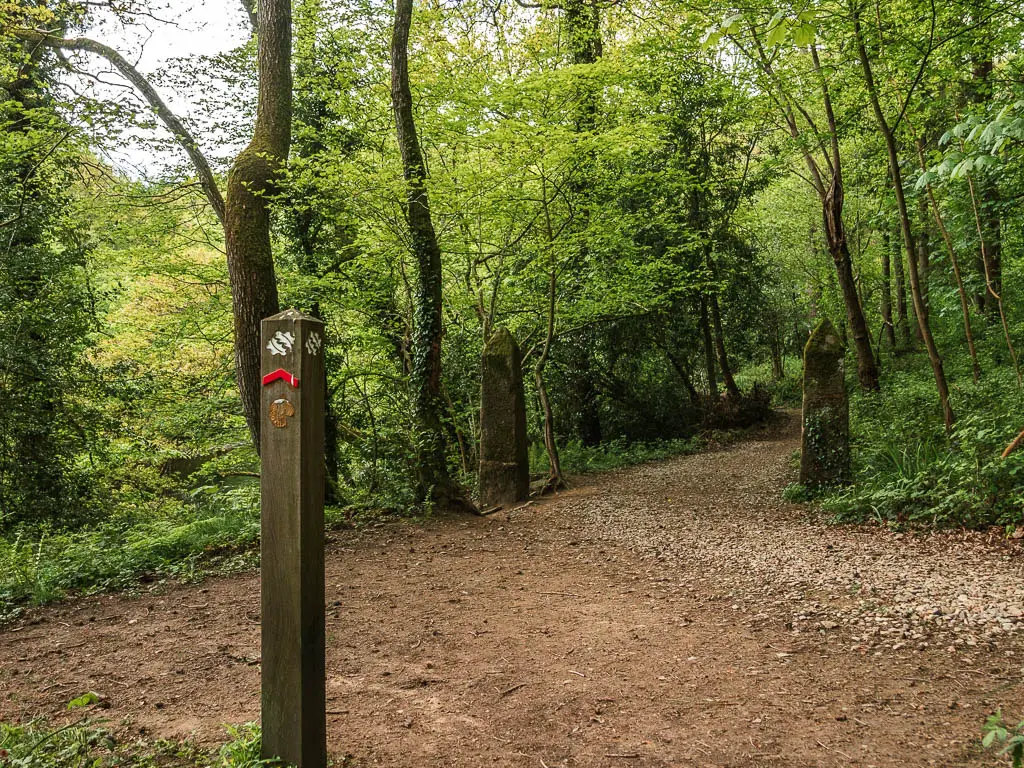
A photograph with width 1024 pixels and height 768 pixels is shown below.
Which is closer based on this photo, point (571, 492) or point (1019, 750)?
point (1019, 750)

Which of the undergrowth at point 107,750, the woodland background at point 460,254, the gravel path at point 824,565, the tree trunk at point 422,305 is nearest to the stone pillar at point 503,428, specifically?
the woodland background at point 460,254

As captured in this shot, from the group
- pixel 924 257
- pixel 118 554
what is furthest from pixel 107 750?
pixel 924 257

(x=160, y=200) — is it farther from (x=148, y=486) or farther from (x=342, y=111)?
(x=148, y=486)

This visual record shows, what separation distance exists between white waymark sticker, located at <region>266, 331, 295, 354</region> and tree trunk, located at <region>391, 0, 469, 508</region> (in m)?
5.75

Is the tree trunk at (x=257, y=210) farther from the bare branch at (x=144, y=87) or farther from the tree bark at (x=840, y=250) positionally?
the tree bark at (x=840, y=250)

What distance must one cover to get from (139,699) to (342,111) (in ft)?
27.1

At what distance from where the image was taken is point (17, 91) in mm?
9586

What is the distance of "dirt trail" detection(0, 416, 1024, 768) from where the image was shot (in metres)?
2.87

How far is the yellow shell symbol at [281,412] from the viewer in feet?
7.99

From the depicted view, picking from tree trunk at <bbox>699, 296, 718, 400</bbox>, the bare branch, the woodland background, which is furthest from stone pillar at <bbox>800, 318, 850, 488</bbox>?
the bare branch

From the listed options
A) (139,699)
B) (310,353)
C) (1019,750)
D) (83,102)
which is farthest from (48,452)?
(1019,750)

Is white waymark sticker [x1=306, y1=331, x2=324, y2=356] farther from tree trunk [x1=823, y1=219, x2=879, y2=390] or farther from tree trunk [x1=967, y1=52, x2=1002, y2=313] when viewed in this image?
tree trunk [x1=823, y1=219, x2=879, y2=390]

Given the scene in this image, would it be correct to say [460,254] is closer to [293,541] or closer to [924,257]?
[293,541]

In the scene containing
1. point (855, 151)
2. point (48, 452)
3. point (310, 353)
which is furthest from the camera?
point (855, 151)
